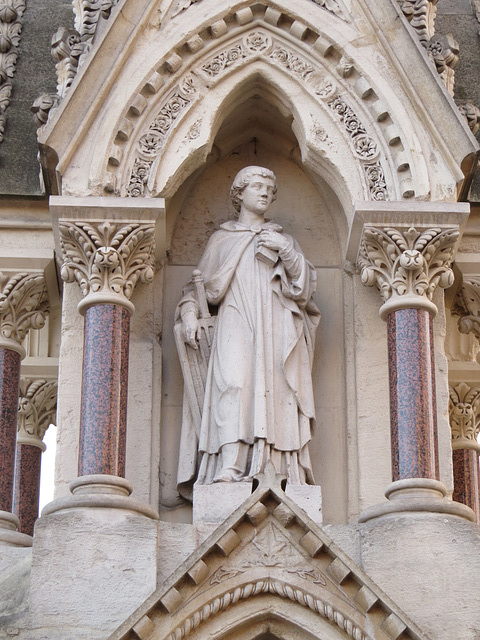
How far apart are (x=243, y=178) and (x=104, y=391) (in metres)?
2.46

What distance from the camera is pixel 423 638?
38.9 ft

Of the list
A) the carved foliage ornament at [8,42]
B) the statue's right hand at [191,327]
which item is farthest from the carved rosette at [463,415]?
the carved foliage ornament at [8,42]

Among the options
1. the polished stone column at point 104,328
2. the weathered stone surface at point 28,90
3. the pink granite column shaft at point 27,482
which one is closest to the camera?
the polished stone column at point 104,328

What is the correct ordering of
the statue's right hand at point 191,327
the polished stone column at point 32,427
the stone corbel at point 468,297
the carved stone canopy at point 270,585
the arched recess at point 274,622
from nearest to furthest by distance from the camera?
the carved stone canopy at point 270,585 → the arched recess at point 274,622 → the statue's right hand at point 191,327 → the stone corbel at point 468,297 → the polished stone column at point 32,427

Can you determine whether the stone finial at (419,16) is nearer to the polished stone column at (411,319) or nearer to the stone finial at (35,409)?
the polished stone column at (411,319)

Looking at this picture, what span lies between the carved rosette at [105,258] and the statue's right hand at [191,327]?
46 centimetres

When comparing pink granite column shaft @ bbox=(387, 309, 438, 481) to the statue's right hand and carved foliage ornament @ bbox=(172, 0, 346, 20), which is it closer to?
the statue's right hand

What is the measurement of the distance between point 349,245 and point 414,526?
286 cm

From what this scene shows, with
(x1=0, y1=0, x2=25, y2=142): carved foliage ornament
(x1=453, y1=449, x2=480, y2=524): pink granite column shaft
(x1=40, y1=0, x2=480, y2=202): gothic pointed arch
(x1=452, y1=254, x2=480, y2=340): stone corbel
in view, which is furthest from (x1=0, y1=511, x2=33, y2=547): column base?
(x1=453, y1=449, x2=480, y2=524): pink granite column shaft

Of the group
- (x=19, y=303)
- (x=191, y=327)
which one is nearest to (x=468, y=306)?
(x=191, y=327)

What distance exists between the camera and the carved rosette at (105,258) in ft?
45.6

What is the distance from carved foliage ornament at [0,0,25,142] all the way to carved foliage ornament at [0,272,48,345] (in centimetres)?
154

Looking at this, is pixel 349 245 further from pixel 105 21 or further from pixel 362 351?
pixel 105 21

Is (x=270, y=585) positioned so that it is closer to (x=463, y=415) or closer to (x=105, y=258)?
(x=105, y=258)
